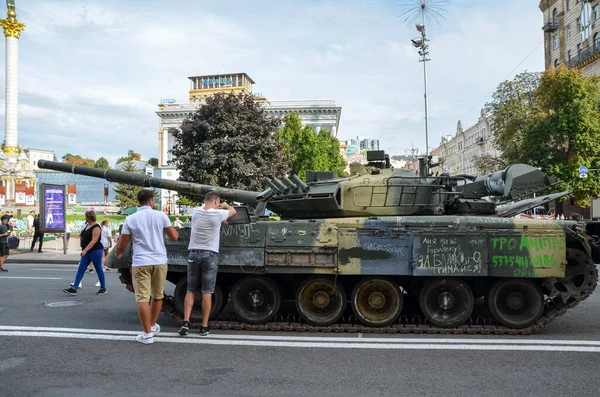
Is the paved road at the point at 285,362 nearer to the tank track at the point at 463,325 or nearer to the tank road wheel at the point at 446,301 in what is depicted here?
the tank track at the point at 463,325

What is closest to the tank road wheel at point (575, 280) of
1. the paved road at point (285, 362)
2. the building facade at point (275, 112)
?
the paved road at point (285, 362)

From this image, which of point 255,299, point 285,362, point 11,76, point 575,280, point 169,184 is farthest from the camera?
point 11,76

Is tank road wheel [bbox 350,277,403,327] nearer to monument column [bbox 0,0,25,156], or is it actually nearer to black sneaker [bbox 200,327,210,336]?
black sneaker [bbox 200,327,210,336]

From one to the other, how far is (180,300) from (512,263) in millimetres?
4517

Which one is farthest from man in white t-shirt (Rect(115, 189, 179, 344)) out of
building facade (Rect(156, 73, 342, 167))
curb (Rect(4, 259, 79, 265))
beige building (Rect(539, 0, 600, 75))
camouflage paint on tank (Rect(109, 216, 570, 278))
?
building facade (Rect(156, 73, 342, 167))

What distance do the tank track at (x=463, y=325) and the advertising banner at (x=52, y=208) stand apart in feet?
46.9

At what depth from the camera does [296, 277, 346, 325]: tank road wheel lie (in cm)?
712

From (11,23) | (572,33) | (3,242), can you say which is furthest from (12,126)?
(572,33)

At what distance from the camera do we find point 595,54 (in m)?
38.1

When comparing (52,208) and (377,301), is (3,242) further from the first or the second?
(377,301)

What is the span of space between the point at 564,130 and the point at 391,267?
26944 millimetres

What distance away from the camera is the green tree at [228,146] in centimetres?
2448

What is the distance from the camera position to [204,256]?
6641 millimetres

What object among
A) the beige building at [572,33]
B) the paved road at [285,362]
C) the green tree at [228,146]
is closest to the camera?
the paved road at [285,362]
